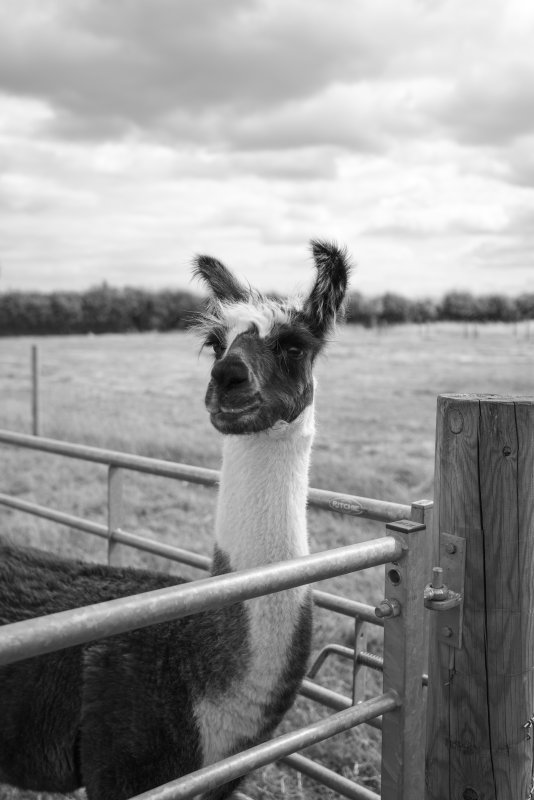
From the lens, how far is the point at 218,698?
2.37 meters

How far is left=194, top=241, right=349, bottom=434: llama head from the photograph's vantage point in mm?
2469

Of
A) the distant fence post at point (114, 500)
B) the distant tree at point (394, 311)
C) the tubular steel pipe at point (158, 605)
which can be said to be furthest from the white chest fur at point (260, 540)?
the distant tree at point (394, 311)

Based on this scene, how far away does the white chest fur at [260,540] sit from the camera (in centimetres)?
238

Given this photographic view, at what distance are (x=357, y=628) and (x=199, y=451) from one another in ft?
27.5

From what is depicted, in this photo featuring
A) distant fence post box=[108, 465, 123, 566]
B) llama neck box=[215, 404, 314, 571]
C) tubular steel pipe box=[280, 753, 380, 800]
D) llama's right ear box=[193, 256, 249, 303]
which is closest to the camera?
llama neck box=[215, 404, 314, 571]

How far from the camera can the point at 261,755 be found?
5.96 ft

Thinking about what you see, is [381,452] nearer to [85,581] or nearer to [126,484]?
[126,484]

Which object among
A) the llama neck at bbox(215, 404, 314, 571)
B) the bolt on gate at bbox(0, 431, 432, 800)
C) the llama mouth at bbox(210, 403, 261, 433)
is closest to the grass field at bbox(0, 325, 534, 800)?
the llama neck at bbox(215, 404, 314, 571)

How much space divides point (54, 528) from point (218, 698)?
5789 millimetres

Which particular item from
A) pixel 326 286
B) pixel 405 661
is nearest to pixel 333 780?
pixel 405 661

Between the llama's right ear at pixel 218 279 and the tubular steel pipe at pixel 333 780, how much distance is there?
2025mm

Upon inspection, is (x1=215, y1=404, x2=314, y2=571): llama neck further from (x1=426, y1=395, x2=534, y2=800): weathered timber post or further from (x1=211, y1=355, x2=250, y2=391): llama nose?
(x1=426, y1=395, x2=534, y2=800): weathered timber post

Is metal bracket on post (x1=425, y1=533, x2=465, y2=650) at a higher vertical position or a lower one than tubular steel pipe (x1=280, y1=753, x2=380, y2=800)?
higher

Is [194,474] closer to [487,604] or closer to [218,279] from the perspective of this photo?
[218,279]
